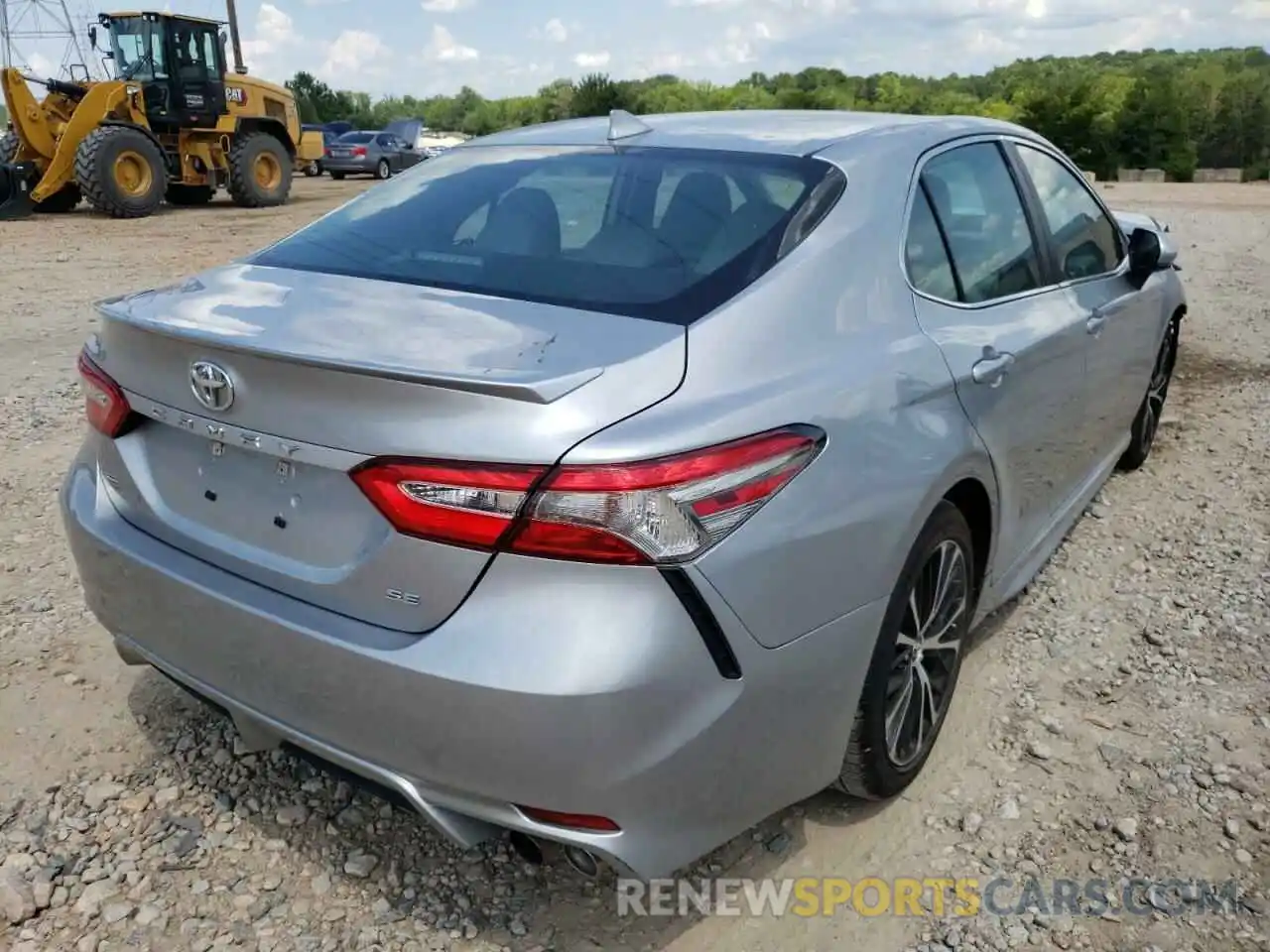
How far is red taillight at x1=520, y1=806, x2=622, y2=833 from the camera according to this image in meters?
1.80

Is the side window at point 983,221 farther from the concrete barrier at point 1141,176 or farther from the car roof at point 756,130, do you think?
the concrete barrier at point 1141,176

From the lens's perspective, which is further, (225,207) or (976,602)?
(225,207)

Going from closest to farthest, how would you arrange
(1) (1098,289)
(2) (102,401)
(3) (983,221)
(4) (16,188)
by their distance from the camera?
(2) (102,401) < (3) (983,221) < (1) (1098,289) < (4) (16,188)

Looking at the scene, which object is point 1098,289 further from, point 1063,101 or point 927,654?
point 1063,101

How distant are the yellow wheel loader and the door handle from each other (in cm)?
1599

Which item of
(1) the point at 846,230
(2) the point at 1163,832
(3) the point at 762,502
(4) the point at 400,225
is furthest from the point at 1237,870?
(4) the point at 400,225

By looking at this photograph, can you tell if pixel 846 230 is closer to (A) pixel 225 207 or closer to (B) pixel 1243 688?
(B) pixel 1243 688

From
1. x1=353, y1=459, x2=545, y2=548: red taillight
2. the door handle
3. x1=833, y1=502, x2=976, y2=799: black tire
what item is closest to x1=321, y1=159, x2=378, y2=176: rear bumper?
the door handle

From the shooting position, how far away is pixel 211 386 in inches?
77.9

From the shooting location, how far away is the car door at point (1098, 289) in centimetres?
337

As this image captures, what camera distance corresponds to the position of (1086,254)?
3.58m

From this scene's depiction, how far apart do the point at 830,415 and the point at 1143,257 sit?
2431 mm

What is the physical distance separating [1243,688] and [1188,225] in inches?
610

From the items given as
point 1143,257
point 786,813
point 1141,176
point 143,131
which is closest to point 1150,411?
point 1143,257
